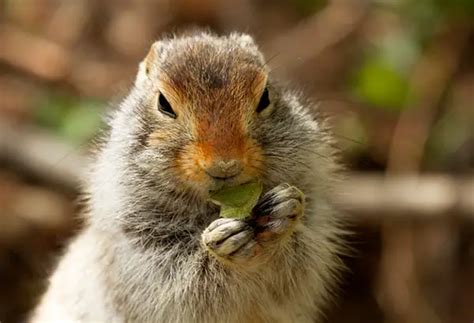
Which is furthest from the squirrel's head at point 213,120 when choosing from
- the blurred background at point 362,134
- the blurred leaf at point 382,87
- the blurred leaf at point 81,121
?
the blurred leaf at point 382,87

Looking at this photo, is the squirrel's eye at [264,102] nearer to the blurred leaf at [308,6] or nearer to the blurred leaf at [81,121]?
the blurred leaf at [81,121]

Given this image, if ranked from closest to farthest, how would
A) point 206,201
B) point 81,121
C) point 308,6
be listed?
point 206,201 → point 81,121 → point 308,6

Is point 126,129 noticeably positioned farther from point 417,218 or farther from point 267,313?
point 417,218

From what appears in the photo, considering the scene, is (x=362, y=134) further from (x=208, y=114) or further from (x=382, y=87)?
(x=208, y=114)

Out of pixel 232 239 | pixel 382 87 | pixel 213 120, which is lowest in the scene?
pixel 232 239

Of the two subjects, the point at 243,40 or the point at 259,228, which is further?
the point at 243,40

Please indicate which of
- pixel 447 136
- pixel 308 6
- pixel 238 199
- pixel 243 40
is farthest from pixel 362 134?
pixel 238 199

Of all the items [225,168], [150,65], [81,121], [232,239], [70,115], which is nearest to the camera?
[225,168]
